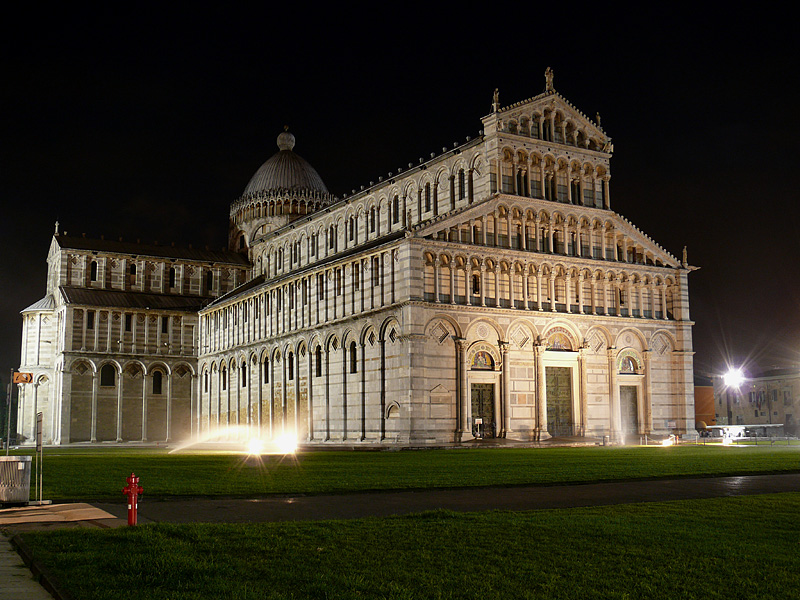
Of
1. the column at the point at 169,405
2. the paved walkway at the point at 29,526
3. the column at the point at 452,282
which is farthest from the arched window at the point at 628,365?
the paved walkway at the point at 29,526

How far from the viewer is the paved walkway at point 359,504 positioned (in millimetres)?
17344

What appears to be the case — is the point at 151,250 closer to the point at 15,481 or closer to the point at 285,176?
the point at 285,176

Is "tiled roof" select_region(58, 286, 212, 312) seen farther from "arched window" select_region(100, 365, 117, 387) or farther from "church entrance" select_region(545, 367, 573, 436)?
"church entrance" select_region(545, 367, 573, 436)

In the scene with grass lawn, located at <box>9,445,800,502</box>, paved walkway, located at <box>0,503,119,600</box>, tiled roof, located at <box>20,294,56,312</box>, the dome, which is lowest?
grass lawn, located at <box>9,445,800,502</box>

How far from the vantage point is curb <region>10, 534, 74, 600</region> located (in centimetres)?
1013

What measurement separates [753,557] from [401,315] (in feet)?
158

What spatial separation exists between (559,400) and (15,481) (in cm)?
5103

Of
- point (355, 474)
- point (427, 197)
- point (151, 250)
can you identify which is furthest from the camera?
point (151, 250)

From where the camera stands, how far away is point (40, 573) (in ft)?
36.9

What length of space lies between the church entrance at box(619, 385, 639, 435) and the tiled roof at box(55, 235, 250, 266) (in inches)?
2030

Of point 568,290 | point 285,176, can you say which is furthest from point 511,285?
point 285,176

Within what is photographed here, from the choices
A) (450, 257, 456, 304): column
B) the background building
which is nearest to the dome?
(450, 257, 456, 304): column

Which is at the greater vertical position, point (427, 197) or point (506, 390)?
point (427, 197)

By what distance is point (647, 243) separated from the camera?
72125 mm
